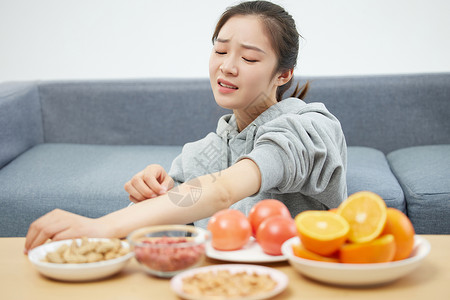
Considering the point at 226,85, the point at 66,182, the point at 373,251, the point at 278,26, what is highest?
the point at 278,26

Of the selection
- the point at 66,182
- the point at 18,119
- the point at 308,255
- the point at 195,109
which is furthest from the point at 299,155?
the point at 18,119

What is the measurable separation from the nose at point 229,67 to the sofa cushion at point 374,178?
81 cm

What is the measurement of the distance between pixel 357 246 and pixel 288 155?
385 millimetres

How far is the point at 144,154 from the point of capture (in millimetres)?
2424

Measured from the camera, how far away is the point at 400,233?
2.53ft

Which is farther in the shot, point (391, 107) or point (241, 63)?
point (391, 107)

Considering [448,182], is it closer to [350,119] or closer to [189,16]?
[350,119]

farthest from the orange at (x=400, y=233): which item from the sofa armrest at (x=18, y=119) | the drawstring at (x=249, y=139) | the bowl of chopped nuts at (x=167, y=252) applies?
the sofa armrest at (x=18, y=119)

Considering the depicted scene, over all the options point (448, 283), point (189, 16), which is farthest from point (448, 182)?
point (189, 16)

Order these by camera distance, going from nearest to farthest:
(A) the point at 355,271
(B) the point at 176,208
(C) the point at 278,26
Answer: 1. (A) the point at 355,271
2. (B) the point at 176,208
3. (C) the point at 278,26

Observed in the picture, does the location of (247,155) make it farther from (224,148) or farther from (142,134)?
(142,134)

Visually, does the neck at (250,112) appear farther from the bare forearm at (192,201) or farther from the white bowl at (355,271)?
the white bowl at (355,271)

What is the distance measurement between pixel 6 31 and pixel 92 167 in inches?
64.9

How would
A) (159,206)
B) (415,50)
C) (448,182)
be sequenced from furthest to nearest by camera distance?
(415,50) < (448,182) < (159,206)
